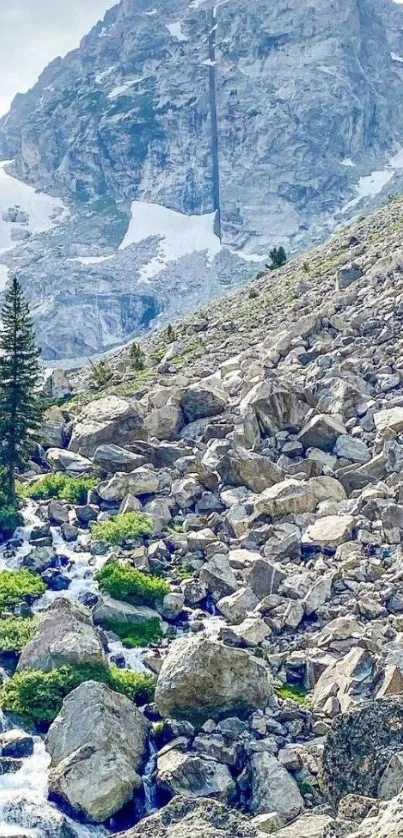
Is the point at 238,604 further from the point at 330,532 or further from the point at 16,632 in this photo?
the point at 16,632

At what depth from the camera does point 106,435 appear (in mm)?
36094

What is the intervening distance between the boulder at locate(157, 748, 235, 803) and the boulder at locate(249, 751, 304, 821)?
51 cm

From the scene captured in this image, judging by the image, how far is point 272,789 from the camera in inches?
682

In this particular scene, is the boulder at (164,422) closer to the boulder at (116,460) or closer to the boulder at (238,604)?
the boulder at (116,460)

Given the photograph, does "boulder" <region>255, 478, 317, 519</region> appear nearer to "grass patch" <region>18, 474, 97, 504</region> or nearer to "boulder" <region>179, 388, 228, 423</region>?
"grass patch" <region>18, 474, 97, 504</region>

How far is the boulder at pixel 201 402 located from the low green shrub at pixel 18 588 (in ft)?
39.7

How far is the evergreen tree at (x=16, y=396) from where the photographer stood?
31984 millimetres

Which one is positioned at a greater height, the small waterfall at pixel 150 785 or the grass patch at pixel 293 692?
the small waterfall at pixel 150 785

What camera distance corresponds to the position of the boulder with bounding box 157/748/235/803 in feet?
57.6

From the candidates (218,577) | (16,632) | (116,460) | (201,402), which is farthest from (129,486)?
(16,632)

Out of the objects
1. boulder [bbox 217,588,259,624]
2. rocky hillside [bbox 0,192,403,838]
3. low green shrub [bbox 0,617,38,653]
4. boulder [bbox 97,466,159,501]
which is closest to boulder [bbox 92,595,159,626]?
rocky hillside [bbox 0,192,403,838]

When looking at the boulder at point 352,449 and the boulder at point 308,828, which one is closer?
the boulder at point 308,828

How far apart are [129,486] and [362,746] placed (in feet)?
55.7

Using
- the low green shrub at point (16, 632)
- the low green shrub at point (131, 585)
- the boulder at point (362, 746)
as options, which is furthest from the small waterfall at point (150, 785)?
the low green shrub at point (131, 585)
